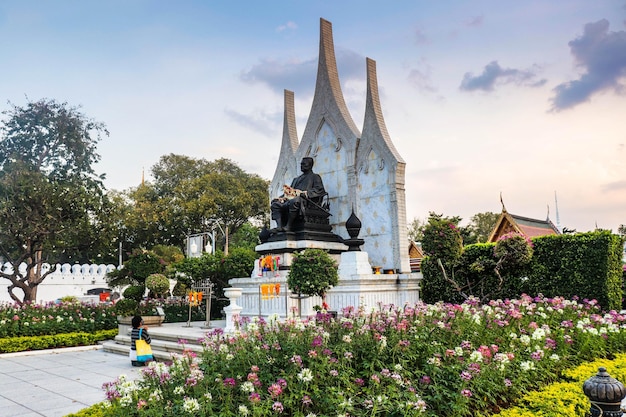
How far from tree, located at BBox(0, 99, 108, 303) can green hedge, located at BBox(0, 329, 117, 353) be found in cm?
597

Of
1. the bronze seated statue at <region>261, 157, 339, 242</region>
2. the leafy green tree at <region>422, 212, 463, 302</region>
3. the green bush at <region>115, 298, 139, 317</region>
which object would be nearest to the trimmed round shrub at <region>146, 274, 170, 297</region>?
the green bush at <region>115, 298, 139, 317</region>

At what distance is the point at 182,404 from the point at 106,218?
58.1ft

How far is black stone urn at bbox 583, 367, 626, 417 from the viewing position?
13.3ft

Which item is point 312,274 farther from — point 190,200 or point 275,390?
point 190,200

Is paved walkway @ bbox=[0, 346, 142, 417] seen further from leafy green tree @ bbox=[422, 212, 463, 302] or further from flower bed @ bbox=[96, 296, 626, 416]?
leafy green tree @ bbox=[422, 212, 463, 302]

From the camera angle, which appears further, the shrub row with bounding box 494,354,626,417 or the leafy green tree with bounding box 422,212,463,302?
the leafy green tree with bounding box 422,212,463,302

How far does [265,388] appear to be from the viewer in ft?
16.1

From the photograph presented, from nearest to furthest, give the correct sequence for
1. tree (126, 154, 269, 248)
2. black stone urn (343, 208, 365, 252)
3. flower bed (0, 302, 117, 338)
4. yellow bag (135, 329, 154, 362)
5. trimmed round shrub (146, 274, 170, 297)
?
1. yellow bag (135, 329, 154, 362)
2. flower bed (0, 302, 117, 338)
3. black stone urn (343, 208, 365, 252)
4. trimmed round shrub (146, 274, 170, 297)
5. tree (126, 154, 269, 248)

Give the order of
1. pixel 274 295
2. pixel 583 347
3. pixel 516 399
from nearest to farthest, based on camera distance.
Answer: pixel 516 399 < pixel 583 347 < pixel 274 295

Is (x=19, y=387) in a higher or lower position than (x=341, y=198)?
lower

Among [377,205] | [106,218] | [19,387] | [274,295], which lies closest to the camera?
[19,387]

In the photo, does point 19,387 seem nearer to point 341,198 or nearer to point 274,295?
point 274,295

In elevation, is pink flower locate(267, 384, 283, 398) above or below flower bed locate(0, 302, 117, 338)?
above

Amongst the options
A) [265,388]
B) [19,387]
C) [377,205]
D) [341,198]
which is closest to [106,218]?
[341,198]
